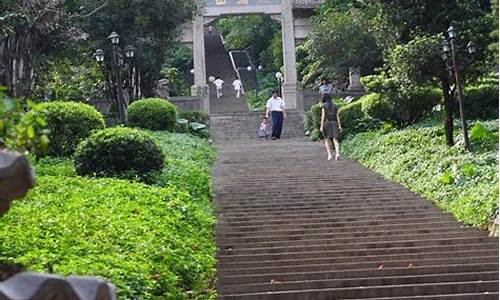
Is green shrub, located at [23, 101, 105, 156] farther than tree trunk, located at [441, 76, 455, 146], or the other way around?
tree trunk, located at [441, 76, 455, 146]

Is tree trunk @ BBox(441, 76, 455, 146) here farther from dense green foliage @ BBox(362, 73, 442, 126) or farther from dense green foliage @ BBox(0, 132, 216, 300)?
dense green foliage @ BBox(0, 132, 216, 300)

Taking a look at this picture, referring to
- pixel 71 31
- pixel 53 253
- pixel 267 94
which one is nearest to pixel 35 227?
pixel 53 253

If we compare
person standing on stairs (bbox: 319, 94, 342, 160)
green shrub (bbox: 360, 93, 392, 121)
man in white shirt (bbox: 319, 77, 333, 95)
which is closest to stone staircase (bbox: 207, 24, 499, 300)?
person standing on stairs (bbox: 319, 94, 342, 160)

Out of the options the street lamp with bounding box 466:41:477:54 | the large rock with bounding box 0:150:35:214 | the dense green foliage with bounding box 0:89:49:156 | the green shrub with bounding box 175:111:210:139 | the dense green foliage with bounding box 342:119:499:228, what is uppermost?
the street lamp with bounding box 466:41:477:54

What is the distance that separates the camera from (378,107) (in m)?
18.1

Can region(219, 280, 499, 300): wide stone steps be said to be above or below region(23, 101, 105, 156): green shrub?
below

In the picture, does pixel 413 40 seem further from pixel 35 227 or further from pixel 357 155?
pixel 35 227

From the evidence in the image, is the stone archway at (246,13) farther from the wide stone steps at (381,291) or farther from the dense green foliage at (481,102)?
the wide stone steps at (381,291)

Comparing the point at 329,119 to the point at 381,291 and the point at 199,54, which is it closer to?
the point at 381,291

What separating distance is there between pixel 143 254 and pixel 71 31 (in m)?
15.3

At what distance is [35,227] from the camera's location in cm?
697

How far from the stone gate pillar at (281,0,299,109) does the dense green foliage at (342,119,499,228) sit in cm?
1213

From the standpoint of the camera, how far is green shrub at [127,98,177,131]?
63.5 feet

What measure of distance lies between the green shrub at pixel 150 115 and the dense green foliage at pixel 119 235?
27.9ft
